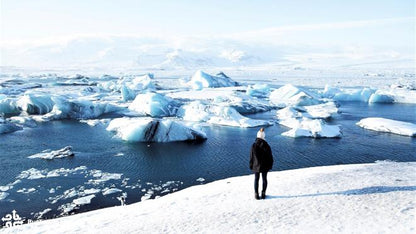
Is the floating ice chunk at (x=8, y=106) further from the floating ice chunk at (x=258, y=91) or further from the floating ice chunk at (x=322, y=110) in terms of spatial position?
the floating ice chunk at (x=322, y=110)

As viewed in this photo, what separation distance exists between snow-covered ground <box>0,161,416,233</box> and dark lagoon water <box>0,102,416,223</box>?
15.3 ft

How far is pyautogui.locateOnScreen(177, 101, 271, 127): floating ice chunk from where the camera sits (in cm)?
2794

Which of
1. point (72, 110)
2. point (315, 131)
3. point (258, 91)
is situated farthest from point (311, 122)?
point (258, 91)

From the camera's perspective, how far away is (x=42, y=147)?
2128 cm

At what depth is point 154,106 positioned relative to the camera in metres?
32.6

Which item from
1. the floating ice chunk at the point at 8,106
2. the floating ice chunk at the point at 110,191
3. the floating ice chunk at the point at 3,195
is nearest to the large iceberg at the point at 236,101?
the floating ice chunk at the point at 8,106

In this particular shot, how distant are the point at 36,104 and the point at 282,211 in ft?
97.5

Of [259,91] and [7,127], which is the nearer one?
[7,127]

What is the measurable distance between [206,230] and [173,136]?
16.1 m

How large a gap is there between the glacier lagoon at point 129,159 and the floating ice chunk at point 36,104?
14.7 ft

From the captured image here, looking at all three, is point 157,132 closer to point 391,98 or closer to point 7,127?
point 7,127

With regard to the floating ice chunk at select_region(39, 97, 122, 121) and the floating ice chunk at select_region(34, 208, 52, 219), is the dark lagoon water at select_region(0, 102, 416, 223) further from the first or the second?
the floating ice chunk at select_region(39, 97, 122, 121)

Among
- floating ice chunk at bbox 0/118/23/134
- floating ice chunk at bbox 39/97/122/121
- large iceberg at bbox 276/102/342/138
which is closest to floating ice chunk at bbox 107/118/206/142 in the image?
large iceberg at bbox 276/102/342/138

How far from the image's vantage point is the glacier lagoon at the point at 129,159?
13766 mm
